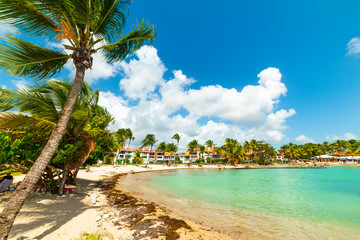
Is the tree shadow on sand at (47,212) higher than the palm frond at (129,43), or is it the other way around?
the palm frond at (129,43)

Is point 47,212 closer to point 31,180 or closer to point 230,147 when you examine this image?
point 31,180

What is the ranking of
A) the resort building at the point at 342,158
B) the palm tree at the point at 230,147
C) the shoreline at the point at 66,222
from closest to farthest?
the shoreline at the point at 66,222 < the palm tree at the point at 230,147 < the resort building at the point at 342,158

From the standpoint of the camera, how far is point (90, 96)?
10.2m

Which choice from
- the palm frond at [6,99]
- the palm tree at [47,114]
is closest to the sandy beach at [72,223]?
the palm tree at [47,114]

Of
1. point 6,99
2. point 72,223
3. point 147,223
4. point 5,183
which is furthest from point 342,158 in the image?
point 5,183

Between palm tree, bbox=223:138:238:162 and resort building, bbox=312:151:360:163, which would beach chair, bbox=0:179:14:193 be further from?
resort building, bbox=312:151:360:163

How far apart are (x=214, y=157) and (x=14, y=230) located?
307 feet

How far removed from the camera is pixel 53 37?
16.9 ft

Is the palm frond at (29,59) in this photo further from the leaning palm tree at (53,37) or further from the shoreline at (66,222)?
the shoreline at (66,222)

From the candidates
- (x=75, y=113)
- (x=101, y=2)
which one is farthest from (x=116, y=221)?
(x=101, y=2)

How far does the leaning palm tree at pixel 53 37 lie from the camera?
413 centimetres

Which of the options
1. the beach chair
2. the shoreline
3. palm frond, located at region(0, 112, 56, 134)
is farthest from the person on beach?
palm frond, located at region(0, 112, 56, 134)

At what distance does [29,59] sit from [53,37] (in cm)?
Answer: 108

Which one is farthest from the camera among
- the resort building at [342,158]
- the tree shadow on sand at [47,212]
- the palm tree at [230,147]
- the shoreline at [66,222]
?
the resort building at [342,158]
